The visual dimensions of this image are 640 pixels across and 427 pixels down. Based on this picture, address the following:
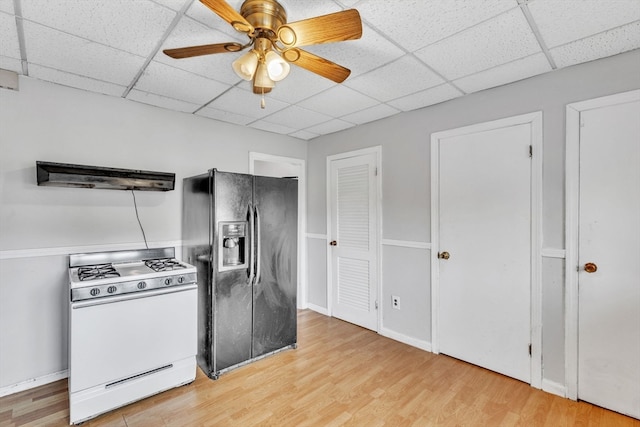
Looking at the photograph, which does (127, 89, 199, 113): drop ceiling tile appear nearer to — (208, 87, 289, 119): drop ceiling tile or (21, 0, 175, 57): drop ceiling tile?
(208, 87, 289, 119): drop ceiling tile

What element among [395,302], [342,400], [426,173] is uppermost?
[426,173]

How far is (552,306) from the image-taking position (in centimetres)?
235

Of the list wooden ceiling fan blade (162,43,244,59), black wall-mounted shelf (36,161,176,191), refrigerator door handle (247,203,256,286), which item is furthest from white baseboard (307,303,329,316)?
wooden ceiling fan blade (162,43,244,59)

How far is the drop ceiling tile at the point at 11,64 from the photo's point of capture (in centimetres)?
211

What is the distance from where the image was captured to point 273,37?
1.53m

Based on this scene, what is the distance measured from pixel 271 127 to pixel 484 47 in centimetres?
241

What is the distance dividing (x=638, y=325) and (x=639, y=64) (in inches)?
67.5

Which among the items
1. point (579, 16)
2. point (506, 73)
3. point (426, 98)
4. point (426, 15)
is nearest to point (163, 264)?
point (426, 15)

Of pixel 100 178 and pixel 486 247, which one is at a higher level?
pixel 100 178

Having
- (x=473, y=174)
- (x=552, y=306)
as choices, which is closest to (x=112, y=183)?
(x=473, y=174)

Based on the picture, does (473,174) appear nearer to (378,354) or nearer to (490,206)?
(490,206)

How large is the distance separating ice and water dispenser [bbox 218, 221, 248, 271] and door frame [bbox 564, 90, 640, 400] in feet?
8.45

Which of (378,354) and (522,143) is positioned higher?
(522,143)

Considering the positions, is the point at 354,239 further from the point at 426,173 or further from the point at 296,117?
the point at 296,117
